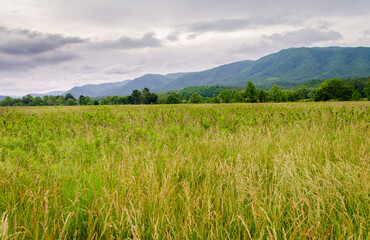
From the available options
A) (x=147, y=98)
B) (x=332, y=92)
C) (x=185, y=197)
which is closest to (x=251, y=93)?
(x=332, y=92)

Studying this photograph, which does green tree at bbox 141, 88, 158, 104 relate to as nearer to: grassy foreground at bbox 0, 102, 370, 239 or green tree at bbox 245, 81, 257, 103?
green tree at bbox 245, 81, 257, 103

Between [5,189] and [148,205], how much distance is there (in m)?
1.83

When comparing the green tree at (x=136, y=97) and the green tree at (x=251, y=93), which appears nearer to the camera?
the green tree at (x=251, y=93)

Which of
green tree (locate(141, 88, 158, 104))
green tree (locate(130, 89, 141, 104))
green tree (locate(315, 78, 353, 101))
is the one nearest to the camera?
green tree (locate(315, 78, 353, 101))

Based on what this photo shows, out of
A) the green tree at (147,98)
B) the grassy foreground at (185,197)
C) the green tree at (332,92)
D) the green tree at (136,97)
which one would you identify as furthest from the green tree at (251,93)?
the grassy foreground at (185,197)

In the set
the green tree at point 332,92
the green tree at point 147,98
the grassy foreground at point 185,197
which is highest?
the green tree at point 147,98

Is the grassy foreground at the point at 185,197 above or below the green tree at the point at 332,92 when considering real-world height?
below

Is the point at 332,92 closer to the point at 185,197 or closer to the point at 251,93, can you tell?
the point at 251,93

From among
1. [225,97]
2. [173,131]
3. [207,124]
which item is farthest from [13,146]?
[225,97]

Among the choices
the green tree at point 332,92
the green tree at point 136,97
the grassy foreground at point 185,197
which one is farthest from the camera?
the green tree at point 136,97

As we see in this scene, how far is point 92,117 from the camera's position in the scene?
33.9 feet

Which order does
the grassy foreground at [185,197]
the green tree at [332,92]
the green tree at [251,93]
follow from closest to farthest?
the grassy foreground at [185,197]
the green tree at [251,93]
the green tree at [332,92]

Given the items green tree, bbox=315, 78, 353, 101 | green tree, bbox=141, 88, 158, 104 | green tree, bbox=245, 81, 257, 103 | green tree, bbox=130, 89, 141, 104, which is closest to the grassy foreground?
green tree, bbox=245, 81, 257, 103

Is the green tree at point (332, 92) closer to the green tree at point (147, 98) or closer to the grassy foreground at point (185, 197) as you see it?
the green tree at point (147, 98)
